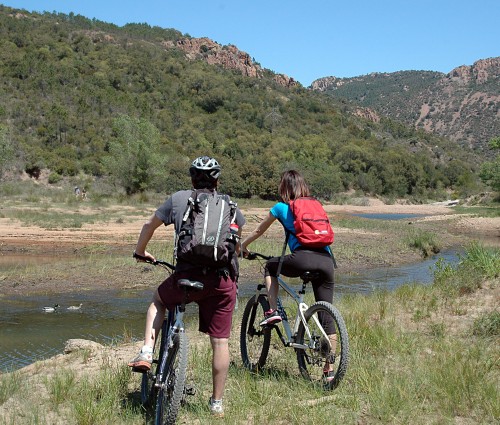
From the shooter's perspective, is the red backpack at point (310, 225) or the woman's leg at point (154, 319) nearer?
the woman's leg at point (154, 319)

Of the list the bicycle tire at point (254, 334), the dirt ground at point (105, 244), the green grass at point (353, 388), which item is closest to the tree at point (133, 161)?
the dirt ground at point (105, 244)

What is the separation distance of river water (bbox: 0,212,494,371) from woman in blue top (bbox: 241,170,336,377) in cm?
270

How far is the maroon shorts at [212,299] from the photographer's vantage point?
3.93 m

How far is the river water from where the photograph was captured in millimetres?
8297

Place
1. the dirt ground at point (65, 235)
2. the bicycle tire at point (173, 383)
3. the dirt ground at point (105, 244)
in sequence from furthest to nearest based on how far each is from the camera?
the dirt ground at point (65, 235), the dirt ground at point (105, 244), the bicycle tire at point (173, 383)

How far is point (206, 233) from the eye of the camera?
12.4 feet

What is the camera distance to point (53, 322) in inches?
397

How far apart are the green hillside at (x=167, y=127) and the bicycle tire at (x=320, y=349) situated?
3832 cm

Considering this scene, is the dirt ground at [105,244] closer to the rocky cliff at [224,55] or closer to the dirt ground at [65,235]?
Result: the dirt ground at [65,235]

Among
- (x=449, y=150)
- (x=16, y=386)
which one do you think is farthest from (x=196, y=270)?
(x=449, y=150)

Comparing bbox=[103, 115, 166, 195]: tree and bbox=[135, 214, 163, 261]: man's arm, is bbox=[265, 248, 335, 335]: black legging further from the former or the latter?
bbox=[103, 115, 166, 195]: tree

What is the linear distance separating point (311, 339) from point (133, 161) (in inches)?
1525

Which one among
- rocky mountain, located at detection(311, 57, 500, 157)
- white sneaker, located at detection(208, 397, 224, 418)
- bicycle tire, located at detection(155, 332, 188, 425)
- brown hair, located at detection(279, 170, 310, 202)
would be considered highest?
rocky mountain, located at detection(311, 57, 500, 157)

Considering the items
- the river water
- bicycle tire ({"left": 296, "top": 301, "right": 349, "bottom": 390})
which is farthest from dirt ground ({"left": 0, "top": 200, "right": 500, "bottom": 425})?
bicycle tire ({"left": 296, "top": 301, "right": 349, "bottom": 390})
